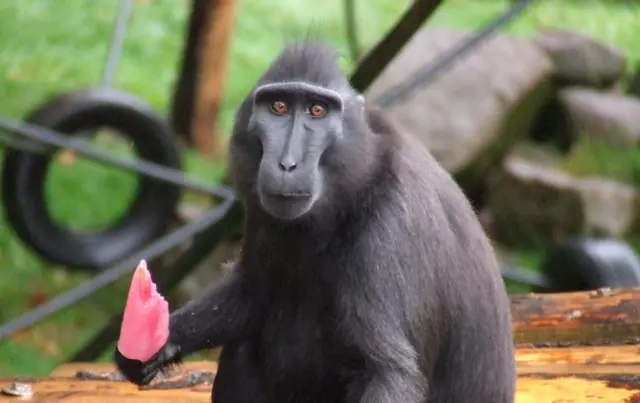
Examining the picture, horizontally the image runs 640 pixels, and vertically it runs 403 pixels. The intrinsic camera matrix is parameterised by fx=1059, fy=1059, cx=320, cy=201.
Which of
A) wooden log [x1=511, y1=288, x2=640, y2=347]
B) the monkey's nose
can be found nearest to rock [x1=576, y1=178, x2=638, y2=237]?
wooden log [x1=511, y1=288, x2=640, y2=347]

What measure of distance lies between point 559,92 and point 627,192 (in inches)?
57.0

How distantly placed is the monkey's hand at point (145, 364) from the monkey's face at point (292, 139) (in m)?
0.69

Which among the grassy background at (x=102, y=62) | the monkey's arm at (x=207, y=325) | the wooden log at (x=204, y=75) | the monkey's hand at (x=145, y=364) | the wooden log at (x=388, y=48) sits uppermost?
the wooden log at (x=388, y=48)

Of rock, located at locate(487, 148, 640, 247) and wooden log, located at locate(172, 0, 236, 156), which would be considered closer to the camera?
wooden log, located at locate(172, 0, 236, 156)

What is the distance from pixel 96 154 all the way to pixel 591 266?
269 centimetres

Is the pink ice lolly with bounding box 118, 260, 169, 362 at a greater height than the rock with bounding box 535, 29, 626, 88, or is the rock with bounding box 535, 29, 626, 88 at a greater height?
the pink ice lolly with bounding box 118, 260, 169, 362

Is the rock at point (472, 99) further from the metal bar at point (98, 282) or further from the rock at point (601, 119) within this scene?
the metal bar at point (98, 282)

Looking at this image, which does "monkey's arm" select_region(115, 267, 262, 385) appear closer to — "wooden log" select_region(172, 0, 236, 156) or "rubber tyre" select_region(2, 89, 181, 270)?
"rubber tyre" select_region(2, 89, 181, 270)

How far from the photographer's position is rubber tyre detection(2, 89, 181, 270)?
18.4 feet

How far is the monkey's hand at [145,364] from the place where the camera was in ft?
10.6

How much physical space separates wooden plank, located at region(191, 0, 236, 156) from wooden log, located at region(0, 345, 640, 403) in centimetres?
412

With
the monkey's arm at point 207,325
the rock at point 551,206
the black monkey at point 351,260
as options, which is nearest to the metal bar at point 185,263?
the monkey's arm at point 207,325

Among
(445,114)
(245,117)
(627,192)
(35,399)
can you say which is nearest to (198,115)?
(445,114)

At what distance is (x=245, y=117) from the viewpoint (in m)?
2.99
